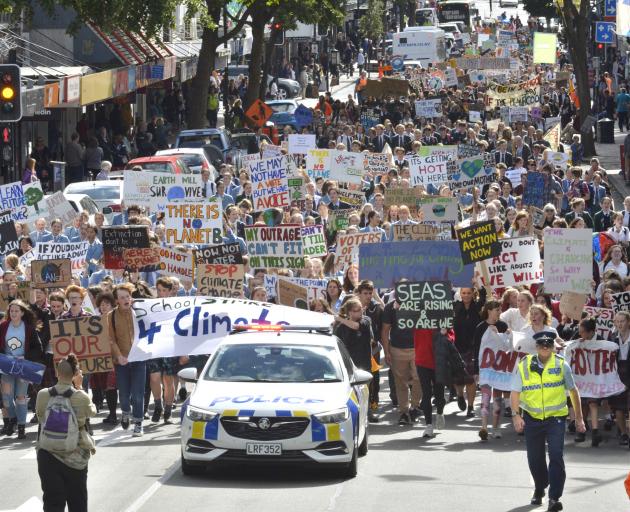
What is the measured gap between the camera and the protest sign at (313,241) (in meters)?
21.3

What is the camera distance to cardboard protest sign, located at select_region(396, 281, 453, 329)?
656 inches

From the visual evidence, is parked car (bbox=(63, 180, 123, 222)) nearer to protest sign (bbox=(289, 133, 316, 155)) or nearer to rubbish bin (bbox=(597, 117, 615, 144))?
protest sign (bbox=(289, 133, 316, 155))

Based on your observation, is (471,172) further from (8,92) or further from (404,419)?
(404,419)

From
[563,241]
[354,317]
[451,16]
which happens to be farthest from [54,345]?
[451,16]

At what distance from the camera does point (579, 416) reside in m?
13.1

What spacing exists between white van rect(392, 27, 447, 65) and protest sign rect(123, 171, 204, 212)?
59745 millimetres

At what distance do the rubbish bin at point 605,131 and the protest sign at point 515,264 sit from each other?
32.1 m

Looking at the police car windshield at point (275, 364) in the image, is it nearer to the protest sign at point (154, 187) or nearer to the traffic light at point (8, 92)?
the traffic light at point (8, 92)

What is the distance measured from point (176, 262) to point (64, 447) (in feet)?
30.0

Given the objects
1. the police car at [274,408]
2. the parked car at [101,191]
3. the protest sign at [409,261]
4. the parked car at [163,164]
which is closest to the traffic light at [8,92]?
the protest sign at [409,261]

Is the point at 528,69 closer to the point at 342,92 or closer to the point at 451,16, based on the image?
the point at 342,92

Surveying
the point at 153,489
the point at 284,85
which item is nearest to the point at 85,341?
the point at 153,489

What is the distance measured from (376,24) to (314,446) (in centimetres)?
8005

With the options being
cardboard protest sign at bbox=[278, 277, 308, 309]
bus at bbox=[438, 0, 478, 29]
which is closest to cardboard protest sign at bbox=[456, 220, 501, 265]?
cardboard protest sign at bbox=[278, 277, 308, 309]
